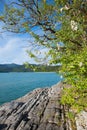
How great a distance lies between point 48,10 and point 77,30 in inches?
291

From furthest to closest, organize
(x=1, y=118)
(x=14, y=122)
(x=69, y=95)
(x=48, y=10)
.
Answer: (x=48, y=10) < (x=1, y=118) < (x=14, y=122) < (x=69, y=95)

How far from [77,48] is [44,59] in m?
2.39

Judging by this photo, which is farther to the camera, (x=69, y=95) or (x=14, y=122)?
(x=14, y=122)

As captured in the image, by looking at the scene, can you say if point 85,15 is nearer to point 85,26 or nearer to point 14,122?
point 85,26

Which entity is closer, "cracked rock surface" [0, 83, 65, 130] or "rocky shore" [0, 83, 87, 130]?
"rocky shore" [0, 83, 87, 130]

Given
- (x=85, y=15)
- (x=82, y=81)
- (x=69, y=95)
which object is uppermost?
(x=85, y=15)

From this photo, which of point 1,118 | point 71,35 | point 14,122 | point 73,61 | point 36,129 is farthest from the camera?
point 1,118

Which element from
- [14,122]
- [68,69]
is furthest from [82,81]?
[14,122]

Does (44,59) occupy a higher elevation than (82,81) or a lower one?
higher

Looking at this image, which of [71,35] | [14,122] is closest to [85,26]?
[71,35]

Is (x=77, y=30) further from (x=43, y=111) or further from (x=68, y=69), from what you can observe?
(x=43, y=111)

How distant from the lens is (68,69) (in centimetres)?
1079

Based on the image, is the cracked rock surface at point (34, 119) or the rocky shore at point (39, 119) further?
the cracked rock surface at point (34, 119)

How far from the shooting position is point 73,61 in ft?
34.2
